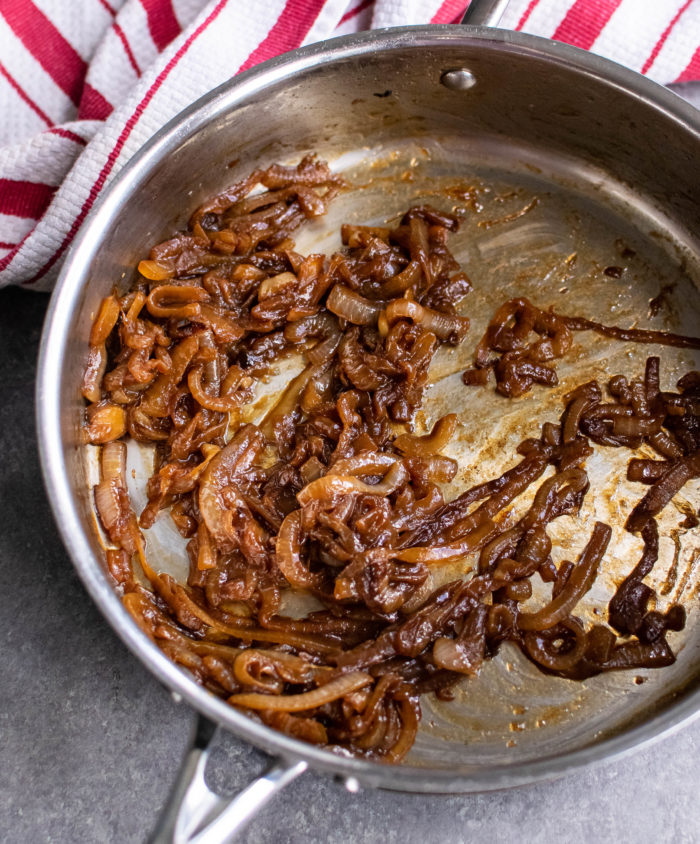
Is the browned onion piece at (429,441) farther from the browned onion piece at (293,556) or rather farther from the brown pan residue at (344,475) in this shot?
the browned onion piece at (293,556)

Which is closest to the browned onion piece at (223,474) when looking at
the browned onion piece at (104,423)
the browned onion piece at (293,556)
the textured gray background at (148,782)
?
the browned onion piece at (293,556)

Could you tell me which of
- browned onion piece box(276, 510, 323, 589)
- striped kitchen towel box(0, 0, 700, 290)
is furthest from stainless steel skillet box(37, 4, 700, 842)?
browned onion piece box(276, 510, 323, 589)

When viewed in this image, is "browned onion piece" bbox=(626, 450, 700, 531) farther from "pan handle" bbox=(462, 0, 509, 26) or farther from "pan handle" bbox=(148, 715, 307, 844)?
"pan handle" bbox=(462, 0, 509, 26)

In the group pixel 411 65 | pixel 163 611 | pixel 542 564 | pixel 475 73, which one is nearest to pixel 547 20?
pixel 475 73

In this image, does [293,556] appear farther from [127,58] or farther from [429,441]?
[127,58]

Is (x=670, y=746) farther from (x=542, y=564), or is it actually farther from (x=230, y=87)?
(x=230, y=87)

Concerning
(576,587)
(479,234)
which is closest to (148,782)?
(576,587)
